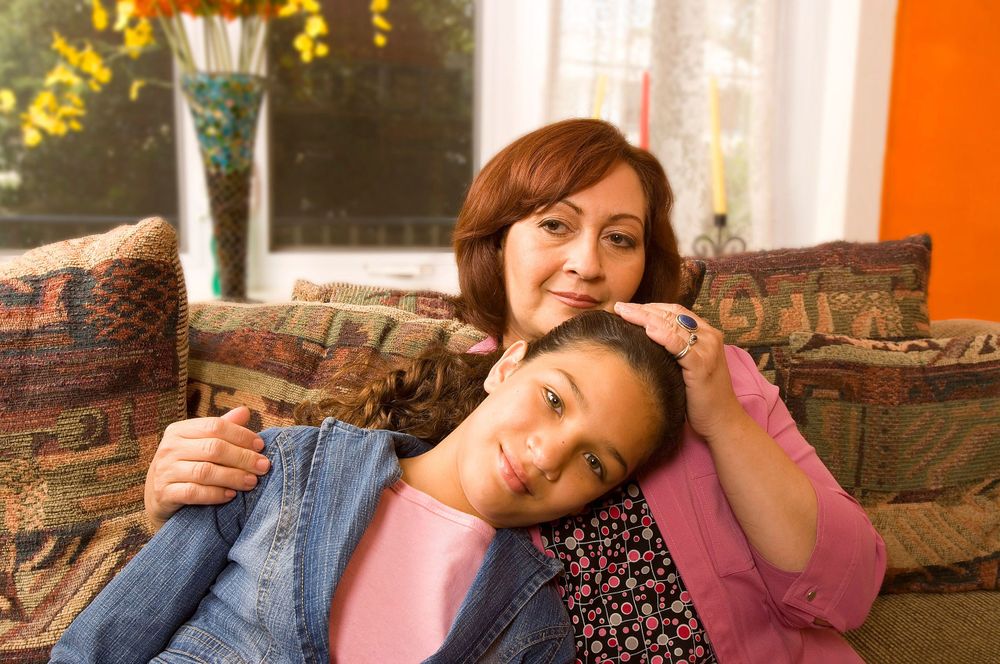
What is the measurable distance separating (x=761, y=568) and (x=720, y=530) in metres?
0.08

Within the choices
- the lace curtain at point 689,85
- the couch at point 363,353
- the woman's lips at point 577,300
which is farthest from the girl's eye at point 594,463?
the lace curtain at point 689,85

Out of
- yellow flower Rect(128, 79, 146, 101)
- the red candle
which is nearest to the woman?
the red candle

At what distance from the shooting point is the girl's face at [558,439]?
1.09 meters

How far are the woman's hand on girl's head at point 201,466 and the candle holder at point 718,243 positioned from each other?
1952 mm

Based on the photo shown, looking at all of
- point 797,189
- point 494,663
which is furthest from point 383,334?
point 797,189

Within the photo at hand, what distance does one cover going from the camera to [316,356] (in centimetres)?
152

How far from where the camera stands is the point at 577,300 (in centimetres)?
138

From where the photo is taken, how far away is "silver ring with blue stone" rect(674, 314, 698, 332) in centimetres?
118

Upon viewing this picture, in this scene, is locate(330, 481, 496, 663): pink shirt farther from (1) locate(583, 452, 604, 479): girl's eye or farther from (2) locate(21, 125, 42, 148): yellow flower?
(2) locate(21, 125, 42, 148): yellow flower

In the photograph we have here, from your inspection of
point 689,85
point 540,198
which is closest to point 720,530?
point 540,198

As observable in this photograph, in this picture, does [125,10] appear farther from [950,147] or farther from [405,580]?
[950,147]

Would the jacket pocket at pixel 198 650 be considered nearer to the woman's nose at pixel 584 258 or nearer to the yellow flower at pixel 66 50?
the woman's nose at pixel 584 258

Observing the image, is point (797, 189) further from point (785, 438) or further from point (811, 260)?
point (785, 438)

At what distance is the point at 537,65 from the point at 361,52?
0.65 m
